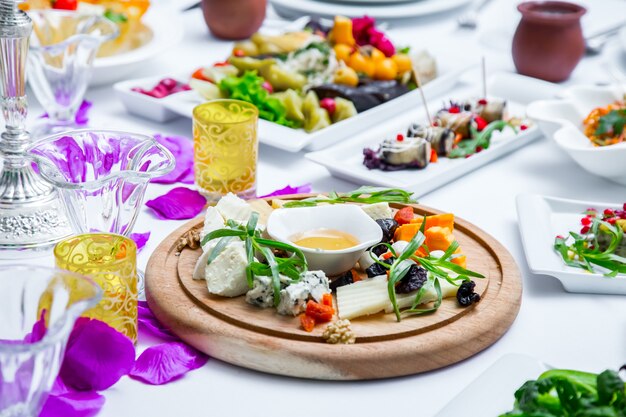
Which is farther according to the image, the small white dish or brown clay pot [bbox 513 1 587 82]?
brown clay pot [bbox 513 1 587 82]

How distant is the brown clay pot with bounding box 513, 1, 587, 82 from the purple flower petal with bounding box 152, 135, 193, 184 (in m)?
1.01

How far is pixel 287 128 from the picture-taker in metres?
2.12

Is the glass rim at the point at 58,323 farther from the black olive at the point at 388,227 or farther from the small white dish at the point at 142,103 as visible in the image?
the small white dish at the point at 142,103

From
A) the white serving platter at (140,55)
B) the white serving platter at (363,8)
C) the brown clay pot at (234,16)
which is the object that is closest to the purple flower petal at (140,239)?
the white serving platter at (140,55)

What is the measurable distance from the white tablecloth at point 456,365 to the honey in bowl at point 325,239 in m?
0.26

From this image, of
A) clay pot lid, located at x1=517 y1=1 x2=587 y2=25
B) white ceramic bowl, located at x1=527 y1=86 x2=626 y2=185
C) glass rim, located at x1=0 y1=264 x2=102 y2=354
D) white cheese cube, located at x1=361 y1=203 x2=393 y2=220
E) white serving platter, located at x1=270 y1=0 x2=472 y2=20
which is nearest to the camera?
glass rim, located at x1=0 y1=264 x2=102 y2=354

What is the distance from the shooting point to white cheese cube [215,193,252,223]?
5.10ft

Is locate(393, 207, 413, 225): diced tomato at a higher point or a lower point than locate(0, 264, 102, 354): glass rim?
lower

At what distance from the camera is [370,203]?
166 cm

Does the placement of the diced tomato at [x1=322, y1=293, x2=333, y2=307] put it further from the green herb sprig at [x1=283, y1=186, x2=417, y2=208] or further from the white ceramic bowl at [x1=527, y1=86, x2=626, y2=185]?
the white ceramic bowl at [x1=527, y1=86, x2=626, y2=185]

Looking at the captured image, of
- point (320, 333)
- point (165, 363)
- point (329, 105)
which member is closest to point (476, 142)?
point (329, 105)

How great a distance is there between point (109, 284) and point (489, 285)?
0.60 metres

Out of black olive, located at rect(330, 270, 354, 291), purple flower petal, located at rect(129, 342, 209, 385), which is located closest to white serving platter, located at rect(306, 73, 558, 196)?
black olive, located at rect(330, 270, 354, 291)

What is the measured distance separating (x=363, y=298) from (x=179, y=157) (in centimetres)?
80
